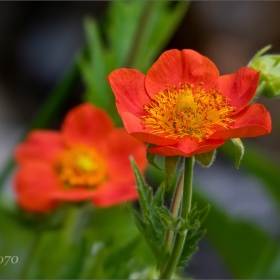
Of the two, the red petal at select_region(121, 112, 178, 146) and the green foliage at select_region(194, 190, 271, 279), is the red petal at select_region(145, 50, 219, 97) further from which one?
the green foliage at select_region(194, 190, 271, 279)

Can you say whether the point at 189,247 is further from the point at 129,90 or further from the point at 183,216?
the point at 129,90

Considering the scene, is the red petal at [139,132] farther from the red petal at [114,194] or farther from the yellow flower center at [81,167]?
the yellow flower center at [81,167]

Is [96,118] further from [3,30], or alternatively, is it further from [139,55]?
[3,30]

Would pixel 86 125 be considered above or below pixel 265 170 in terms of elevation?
above

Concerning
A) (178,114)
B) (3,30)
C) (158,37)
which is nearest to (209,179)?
(3,30)

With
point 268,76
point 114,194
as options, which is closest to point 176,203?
point 268,76
